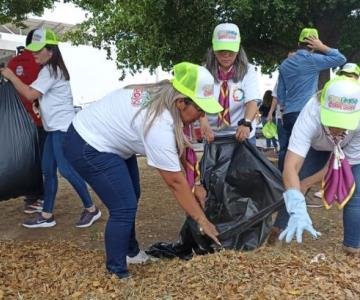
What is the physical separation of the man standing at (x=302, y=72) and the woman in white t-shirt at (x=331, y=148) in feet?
4.33

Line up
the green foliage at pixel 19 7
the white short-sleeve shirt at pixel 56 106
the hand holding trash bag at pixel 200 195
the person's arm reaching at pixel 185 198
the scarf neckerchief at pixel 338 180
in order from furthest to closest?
1. the green foliage at pixel 19 7
2. the white short-sleeve shirt at pixel 56 106
3. the hand holding trash bag at pixel 200 195
4. the scarf neckerchief at pixel 338 180
5. the person's arm reaching at pixel 185 198

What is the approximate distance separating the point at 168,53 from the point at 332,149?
18.9 ft

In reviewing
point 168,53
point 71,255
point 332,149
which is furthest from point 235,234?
point 168,53

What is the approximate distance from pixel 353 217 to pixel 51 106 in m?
2.64

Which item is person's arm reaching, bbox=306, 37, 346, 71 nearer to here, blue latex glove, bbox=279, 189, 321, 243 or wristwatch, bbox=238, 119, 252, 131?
wristwatch, bbox=238, 119, 252, 131

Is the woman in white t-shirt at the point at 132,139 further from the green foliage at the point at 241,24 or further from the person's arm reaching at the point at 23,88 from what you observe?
the green foliage at the point at 241,24

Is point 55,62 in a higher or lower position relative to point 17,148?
higher

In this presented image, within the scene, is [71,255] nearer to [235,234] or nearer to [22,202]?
[235,234]

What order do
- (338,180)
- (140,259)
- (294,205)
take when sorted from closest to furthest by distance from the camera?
(294,205) < (338,180) < (140,259)

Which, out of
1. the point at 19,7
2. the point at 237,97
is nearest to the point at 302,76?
the point at 237,97

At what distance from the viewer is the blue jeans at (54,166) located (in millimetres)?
4785

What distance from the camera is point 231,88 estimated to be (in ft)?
13.2

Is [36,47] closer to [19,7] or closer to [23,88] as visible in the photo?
[23,88]

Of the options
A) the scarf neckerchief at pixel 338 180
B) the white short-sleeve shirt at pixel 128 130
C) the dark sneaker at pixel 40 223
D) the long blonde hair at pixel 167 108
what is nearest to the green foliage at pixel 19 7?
the dark sneaker at pixel 40 223
